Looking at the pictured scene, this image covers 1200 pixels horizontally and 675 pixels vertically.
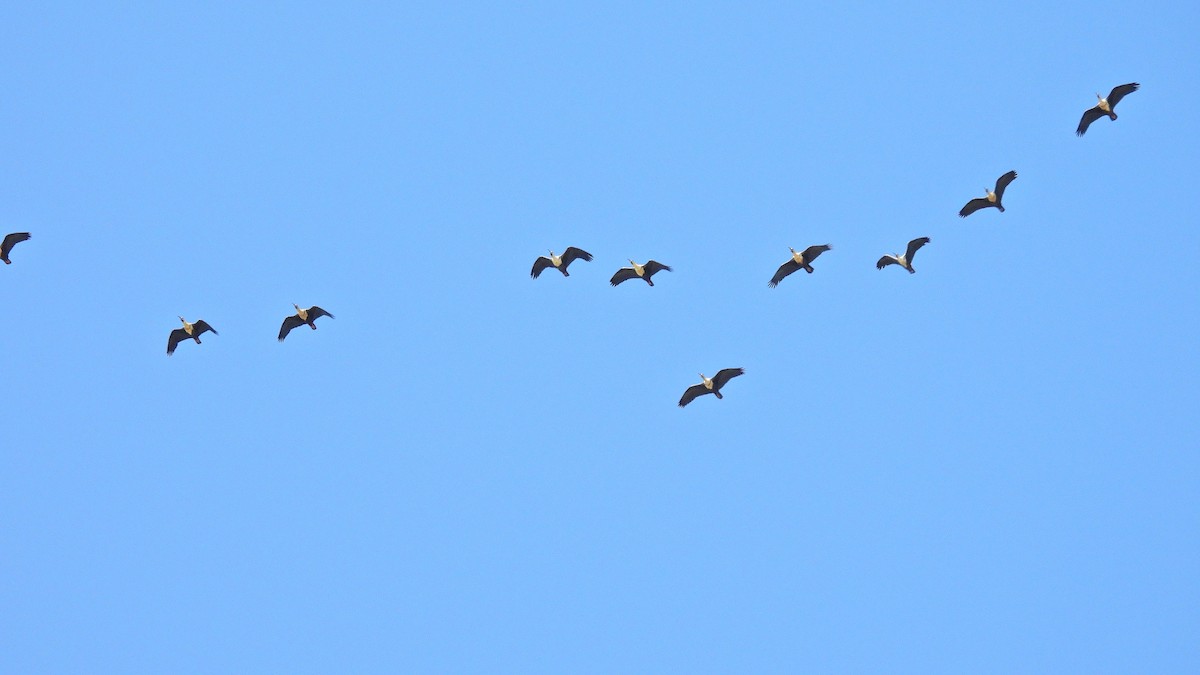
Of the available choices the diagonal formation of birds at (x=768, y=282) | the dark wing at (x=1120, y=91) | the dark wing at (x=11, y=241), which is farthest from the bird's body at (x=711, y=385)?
the dark wing at (x=11, y=241)

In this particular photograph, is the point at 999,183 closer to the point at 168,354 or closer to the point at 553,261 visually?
the point at 553,261

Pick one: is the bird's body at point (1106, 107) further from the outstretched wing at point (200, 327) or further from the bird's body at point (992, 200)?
the outstretched wing at point (200, 327)

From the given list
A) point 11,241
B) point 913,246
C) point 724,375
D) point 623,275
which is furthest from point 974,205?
point 11,241

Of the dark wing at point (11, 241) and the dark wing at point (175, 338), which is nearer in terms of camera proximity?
the dark wing at point (11, 241)

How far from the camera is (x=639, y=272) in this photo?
64.8 metres

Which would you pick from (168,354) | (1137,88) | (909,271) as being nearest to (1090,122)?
(1137,88)

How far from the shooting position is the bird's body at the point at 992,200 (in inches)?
2542

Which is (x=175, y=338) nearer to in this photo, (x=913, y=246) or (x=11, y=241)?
(x=11, y=241)

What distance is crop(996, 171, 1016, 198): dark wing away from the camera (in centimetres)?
6450

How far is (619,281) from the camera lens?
214ft

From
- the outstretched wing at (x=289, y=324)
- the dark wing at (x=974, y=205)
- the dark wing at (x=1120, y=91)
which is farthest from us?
the outstretched wing at (x=289, y=324)

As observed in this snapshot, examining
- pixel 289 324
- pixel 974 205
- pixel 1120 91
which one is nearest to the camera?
pixel 1120 91

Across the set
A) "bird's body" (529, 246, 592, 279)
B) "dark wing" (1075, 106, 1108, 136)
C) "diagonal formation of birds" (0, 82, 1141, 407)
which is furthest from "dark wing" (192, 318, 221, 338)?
"dark wing" (1075, 106, 1108, 136)

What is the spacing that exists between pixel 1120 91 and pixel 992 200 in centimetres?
496
